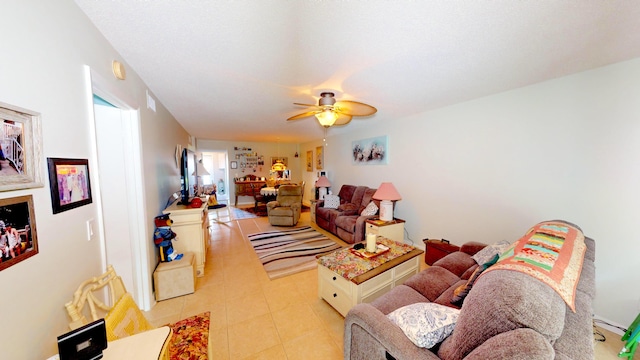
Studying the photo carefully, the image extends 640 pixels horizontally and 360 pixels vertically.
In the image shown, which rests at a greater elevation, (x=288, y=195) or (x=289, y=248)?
(x=288, y=195)

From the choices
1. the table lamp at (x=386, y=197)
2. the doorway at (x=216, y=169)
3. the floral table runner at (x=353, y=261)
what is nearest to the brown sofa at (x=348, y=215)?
the table lamp at (x=386, y=197)

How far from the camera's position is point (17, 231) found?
0.76m

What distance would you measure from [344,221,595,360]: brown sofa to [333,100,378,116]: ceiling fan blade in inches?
69.9

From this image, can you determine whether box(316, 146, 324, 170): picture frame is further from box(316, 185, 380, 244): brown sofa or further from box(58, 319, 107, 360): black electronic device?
A: box(58, 319, 107, 360): black electronic device

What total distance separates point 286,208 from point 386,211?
2.42 metres

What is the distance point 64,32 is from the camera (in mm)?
1055

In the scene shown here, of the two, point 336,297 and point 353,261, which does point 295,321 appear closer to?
point 336,297

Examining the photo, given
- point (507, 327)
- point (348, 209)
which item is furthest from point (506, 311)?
point (348, 209)

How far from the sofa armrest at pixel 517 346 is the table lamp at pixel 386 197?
264 centimetres

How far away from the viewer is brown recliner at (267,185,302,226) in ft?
16.0

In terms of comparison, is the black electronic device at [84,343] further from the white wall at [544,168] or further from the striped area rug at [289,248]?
the white wall at [544,168]

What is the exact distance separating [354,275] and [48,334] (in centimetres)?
175

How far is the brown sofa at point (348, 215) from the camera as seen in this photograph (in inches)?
145

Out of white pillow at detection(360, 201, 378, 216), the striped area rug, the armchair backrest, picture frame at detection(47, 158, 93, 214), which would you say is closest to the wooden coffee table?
the striped area rug
